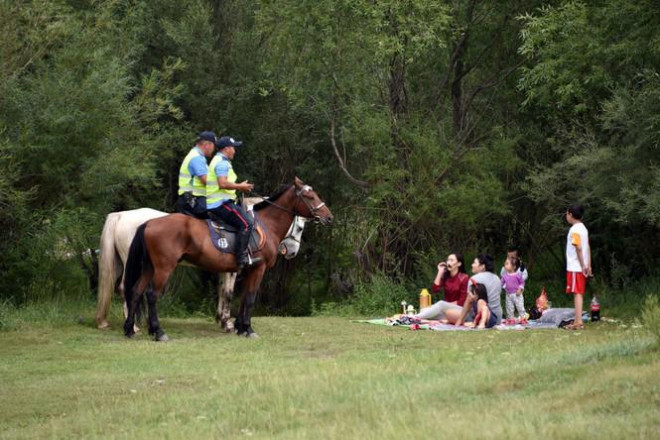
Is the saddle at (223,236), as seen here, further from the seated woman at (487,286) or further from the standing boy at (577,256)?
the standing boy at (577,256)

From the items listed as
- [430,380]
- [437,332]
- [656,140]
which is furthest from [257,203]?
[430,380]

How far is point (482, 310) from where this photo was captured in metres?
17.1

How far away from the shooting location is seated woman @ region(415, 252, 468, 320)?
59.8ft

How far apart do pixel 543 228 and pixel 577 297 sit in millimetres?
6985

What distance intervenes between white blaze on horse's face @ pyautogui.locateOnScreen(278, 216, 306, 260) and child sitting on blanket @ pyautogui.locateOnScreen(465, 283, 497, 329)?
289 cm

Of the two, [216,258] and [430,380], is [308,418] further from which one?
[216,258]

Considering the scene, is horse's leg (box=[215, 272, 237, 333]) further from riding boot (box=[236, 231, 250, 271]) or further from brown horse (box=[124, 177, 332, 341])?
riding boot (box=[236, 231, 250, 271])

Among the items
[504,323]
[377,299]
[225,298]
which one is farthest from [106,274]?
[377,299]

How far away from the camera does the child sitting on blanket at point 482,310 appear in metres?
17.1

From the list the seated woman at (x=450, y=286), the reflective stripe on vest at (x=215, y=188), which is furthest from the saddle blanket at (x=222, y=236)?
the seated woman at (x=450, y=286)

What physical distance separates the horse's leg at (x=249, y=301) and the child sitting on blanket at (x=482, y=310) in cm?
321

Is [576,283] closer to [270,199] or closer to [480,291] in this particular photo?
[480,291]

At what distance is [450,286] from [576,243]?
2.78m

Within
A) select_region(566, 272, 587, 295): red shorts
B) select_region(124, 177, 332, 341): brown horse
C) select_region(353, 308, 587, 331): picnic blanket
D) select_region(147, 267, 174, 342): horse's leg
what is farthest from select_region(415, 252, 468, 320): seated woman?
select_region(147, 267, 174, 342): horse's leg
